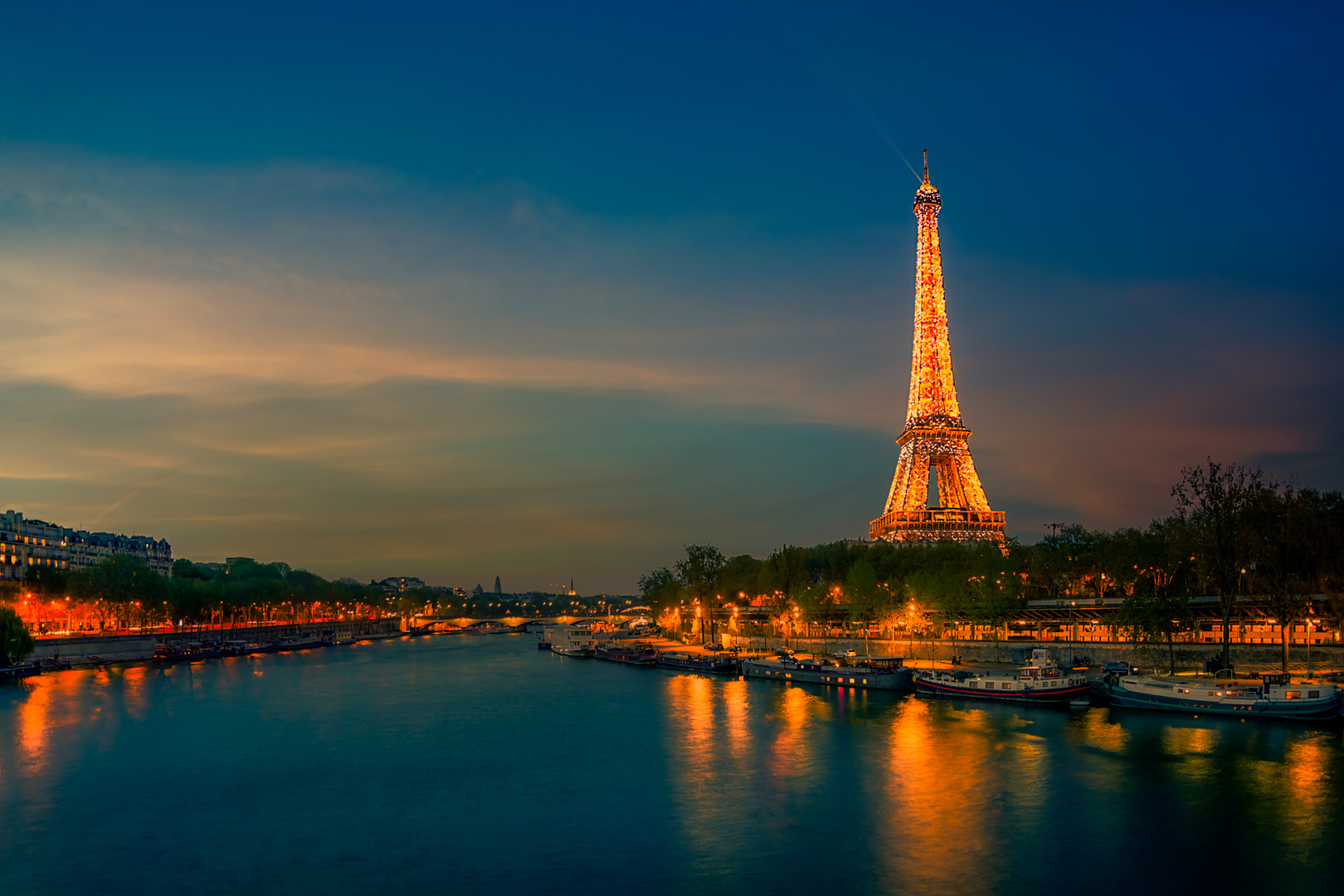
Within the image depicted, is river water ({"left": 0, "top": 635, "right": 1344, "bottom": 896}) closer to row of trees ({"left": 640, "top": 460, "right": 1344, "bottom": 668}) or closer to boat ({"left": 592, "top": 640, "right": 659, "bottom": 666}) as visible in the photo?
row of trees ({"left": 640, "top": 460, "right": 1344, "bottom": 668})

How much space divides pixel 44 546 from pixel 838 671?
131m

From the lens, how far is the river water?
2948 cm

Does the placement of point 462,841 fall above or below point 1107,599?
below

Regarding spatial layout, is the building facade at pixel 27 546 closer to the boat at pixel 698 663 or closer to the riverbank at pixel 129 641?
the riverbank at pixel 129 641

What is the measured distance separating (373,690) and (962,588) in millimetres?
47734

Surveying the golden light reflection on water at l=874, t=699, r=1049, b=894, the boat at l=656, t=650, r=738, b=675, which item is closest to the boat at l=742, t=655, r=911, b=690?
the boat at l=656, t=650, r=738, b=675

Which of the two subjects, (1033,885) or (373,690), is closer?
(1033,885)

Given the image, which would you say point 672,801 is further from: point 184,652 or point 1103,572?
point 184,652

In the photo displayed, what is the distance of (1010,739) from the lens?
48.3 m

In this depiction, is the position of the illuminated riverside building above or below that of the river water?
above

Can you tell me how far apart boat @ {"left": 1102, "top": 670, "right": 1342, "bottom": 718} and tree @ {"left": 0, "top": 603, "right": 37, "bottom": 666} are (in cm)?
8465

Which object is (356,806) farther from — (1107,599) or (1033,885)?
(1107,599)

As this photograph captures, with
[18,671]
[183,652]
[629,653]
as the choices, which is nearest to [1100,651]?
[629,653]

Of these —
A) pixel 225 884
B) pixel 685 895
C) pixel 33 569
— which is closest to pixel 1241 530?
pixel 685 895
